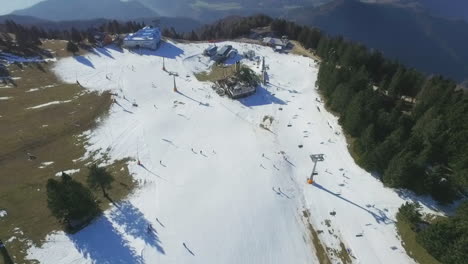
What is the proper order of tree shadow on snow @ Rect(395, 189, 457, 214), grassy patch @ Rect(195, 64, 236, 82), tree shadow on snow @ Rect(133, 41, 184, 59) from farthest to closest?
tree shadow on snow @ Rect(133, 41, 184, 59) < grassy patch @ Rect(195, 64, 236, 82) < tree shadow on snow @ Rect(395, 189, 457, 214)

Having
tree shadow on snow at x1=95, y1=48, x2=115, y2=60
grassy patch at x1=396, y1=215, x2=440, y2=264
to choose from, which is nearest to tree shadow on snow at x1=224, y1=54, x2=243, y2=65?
tree shadow on snow at x1=95, y1=48, x2=115, y2=60

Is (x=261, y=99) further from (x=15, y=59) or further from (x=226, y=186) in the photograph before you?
(x=15, y=59)

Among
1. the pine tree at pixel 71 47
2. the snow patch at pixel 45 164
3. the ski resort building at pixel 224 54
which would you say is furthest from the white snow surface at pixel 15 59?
the snow patch at pixel 45 164

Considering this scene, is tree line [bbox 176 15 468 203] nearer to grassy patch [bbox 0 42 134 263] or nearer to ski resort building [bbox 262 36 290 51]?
ski resort building [bbox 262 36 290 51]

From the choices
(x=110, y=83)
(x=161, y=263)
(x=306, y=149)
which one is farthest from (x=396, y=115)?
(x=110, y=83)

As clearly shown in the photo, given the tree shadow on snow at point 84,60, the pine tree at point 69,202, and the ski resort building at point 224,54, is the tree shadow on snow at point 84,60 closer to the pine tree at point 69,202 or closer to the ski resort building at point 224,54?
the ski resort building at point 224,54

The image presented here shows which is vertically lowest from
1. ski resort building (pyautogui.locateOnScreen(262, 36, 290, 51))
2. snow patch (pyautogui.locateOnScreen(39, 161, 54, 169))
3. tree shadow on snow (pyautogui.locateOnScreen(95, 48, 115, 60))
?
snow patch (pyautogui.locateOnScreen(39, 161, 54, 169))

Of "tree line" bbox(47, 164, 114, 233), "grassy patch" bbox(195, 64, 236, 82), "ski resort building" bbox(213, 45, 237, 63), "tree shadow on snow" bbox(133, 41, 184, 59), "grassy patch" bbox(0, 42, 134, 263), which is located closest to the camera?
"tree line" bbox(47, 164, 114, 233)
